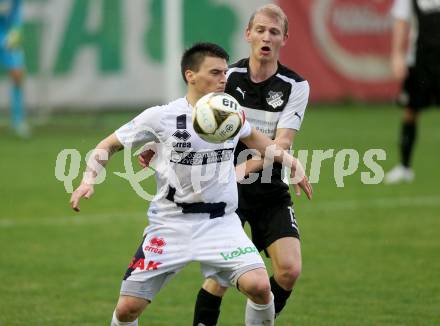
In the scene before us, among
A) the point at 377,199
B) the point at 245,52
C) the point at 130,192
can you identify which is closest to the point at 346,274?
the point at 377,199

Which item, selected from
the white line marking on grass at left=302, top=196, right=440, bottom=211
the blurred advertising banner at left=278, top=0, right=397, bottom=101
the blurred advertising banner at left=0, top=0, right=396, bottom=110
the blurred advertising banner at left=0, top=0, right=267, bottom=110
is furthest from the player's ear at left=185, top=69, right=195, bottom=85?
the blurred advertising banner at left=278, top=0, right=397, bottom=101

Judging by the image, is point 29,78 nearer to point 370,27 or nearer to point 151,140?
point 370,27

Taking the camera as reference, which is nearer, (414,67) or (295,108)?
(295,108)

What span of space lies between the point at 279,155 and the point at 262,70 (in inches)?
33.6

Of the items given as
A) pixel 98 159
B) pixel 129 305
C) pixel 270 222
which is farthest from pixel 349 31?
pixel 129 305

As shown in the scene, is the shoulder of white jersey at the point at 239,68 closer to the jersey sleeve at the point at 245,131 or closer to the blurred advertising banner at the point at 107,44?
the jersey sleeve at the point at 245,131

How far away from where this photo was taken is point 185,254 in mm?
6273

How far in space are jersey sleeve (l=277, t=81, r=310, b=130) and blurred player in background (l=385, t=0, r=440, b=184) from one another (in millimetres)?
6700

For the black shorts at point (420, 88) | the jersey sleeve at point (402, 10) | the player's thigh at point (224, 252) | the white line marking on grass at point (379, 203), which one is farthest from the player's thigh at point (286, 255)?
the jersey sleeve at point (402, 10)

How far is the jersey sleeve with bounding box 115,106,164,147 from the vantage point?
642 cm

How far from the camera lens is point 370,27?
73.5 feet

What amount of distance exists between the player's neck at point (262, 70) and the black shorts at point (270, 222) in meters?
0.85

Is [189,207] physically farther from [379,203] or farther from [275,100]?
[379,203]

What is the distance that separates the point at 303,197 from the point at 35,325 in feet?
20.6
